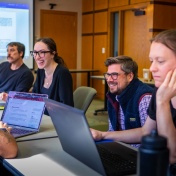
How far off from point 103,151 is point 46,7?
6.75 m

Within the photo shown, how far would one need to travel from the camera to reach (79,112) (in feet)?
3.76

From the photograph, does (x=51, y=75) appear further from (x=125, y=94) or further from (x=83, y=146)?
(x=83, y=146)

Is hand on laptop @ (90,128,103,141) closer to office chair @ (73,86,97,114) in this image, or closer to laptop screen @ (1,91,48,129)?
laptop screen @ (1,91,48,129)

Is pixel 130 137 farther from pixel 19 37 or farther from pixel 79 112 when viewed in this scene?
pixel 19 37

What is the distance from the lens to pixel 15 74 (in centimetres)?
363

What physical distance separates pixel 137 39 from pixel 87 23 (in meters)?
1.80

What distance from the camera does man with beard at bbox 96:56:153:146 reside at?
75.6 inches

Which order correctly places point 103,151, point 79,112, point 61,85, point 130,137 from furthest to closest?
point 61,85 → point 130,137 → point 103,151 → point 79,112

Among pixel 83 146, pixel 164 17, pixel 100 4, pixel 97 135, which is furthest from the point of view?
pixel 100 4

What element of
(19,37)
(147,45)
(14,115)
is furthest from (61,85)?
(19,37)

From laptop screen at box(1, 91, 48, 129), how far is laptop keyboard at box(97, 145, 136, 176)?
24.7 inches

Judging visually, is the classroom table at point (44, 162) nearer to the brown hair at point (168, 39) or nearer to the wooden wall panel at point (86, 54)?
the brown hair at point (168, 39)

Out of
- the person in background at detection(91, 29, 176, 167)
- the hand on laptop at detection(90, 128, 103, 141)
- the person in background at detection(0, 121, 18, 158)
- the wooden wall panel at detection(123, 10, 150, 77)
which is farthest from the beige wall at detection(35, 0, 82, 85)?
the person in background at detection(91, 29, 176, 167)

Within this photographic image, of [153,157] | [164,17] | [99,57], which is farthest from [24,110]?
[99,57]
